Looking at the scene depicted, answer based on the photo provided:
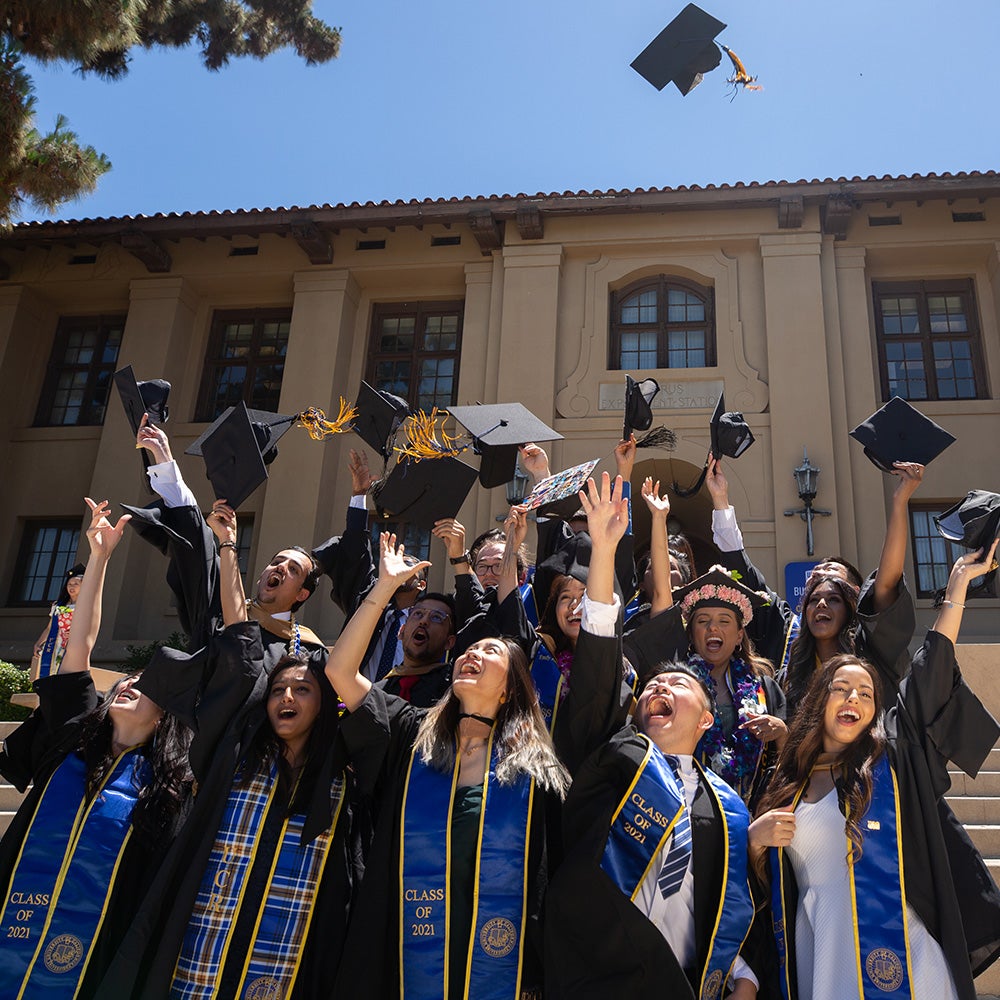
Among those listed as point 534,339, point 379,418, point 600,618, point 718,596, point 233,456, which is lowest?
point 600,618

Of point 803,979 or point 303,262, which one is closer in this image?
point 803,979

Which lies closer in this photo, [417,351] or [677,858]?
[677,858]

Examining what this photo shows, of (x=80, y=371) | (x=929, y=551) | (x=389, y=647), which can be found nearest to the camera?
(x=389, y=647)

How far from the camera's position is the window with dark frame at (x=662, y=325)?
39.1 ft

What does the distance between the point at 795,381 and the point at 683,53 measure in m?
5.58

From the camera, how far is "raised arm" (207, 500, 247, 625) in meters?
3.94

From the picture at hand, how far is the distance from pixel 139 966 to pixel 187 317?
1147 cm

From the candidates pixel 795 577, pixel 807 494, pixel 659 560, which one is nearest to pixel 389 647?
pixel 659 560

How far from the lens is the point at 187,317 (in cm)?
1329

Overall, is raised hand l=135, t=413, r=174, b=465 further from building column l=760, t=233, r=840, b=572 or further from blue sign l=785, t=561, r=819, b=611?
building column l=760, t=233, r=840, b=572

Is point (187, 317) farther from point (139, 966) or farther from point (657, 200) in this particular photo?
point (139, 966)

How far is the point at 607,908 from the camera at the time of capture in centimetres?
274

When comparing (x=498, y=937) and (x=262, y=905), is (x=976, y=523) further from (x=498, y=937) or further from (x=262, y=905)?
(x=262, y=905)

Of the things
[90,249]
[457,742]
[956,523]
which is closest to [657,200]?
[90,249]
